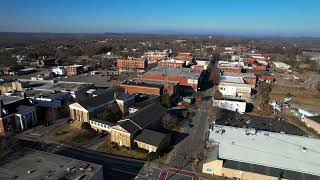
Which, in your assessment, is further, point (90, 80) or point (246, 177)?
point (90, 80)

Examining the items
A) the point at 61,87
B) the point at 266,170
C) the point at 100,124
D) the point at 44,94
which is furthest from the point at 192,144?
the point at 61,87

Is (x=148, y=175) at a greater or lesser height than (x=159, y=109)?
lesser

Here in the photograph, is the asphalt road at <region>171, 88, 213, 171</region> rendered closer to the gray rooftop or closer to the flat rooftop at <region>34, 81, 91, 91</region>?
the gray rooftop

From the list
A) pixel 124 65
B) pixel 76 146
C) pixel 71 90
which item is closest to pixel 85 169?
pixel 76 146

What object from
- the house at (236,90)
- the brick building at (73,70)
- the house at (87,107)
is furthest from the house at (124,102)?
the brick building at (73,70)

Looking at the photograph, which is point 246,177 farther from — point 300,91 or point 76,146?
point 300,91

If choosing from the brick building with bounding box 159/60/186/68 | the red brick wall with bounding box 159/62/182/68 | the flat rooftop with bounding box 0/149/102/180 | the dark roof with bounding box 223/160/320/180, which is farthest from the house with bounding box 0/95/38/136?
the brick building with bounding box 159/60/186/68

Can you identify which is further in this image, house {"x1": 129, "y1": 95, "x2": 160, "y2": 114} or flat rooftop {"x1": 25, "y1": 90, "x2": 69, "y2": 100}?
flat rooftop {"x1": 25, "y1": 90, "x2": 69, "y2": 100}

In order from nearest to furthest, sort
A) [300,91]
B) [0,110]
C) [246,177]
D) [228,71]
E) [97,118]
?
[246,177], [0,110], [97,118], [300,91], [228,71]

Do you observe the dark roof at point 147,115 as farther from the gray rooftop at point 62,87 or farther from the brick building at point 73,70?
the brick building at point 73,70
